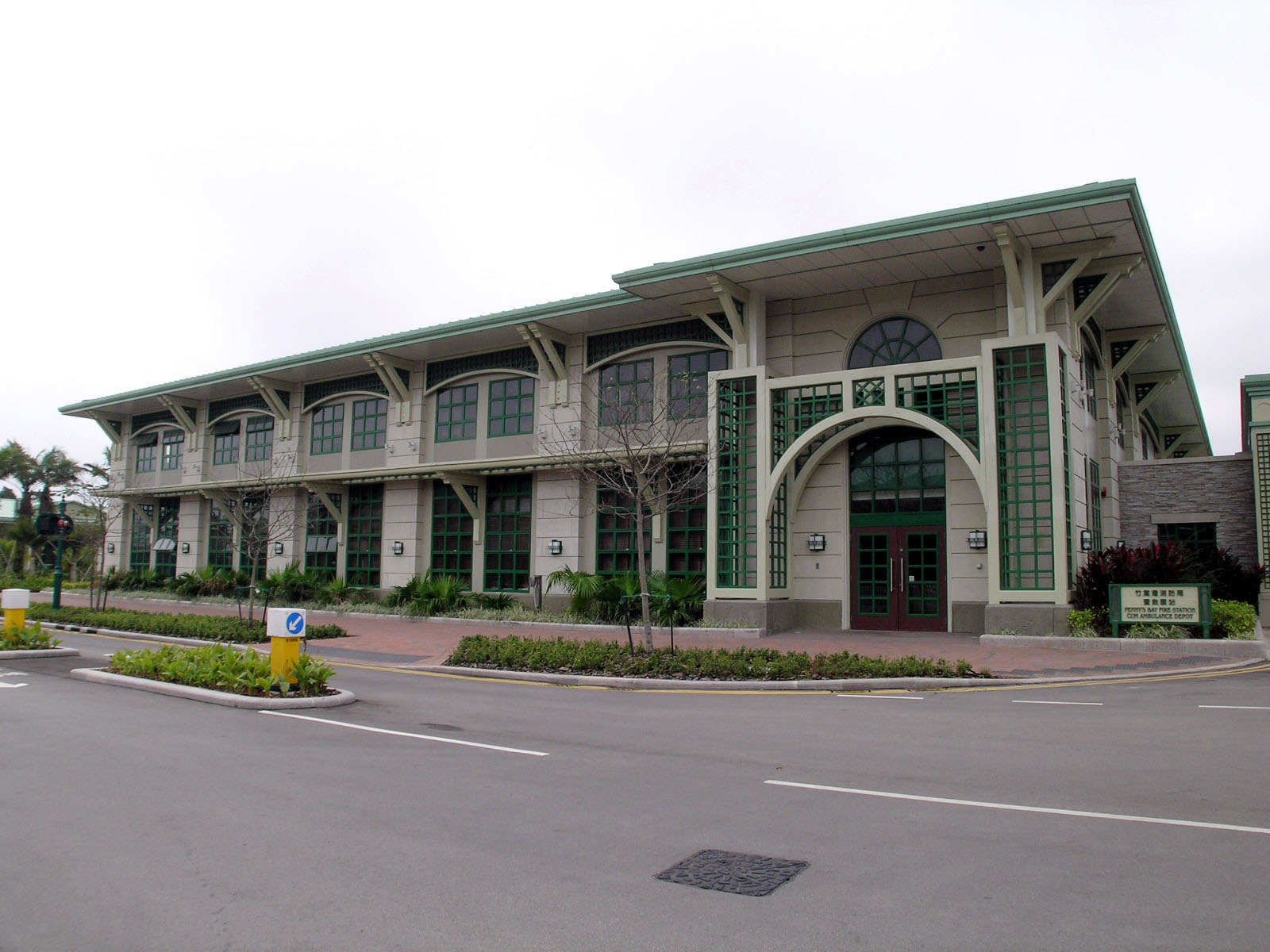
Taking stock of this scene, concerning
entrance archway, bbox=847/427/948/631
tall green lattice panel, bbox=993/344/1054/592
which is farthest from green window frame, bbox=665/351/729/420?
tall green lattice panel, bbox=993/344/1054/592

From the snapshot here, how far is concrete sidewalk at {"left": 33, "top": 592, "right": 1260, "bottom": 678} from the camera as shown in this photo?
14070 mm

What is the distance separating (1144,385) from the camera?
94.7 feet

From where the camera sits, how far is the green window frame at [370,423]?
2945 centimetres

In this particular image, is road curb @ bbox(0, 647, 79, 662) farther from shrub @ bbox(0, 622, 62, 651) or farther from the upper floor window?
the upper floor window

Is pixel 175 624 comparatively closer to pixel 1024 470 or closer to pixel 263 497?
pixel 263 497

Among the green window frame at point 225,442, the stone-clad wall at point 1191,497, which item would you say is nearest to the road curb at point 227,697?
the stone-clad wall at point 1191,497

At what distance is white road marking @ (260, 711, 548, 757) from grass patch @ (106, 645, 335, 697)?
0.70 meters

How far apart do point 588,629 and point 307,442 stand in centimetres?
1528

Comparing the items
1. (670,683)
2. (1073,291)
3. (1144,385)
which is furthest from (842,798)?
(1144,385)

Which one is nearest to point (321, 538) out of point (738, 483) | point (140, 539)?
point (140, 539)

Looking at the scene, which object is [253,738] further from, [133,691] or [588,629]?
[588,629]

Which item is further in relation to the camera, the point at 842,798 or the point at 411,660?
the point at 411,660

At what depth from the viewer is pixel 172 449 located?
3762 cm

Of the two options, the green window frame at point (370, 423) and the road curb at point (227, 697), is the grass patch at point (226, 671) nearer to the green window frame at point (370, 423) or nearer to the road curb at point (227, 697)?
the road curb at point (227, 697)
